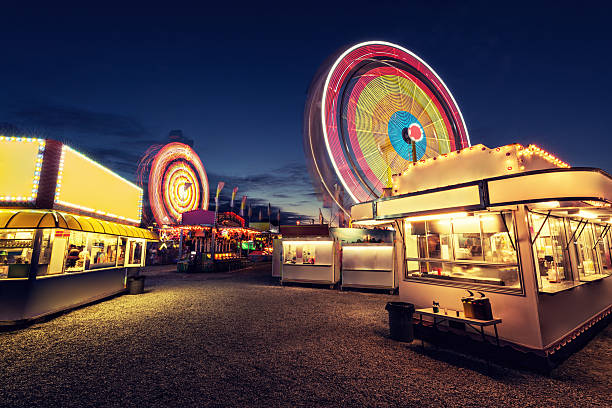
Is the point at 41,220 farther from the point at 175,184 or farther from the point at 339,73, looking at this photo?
the point at 175,184

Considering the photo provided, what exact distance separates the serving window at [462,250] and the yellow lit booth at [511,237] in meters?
0.02

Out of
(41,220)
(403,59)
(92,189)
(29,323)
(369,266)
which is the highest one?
(403,59)

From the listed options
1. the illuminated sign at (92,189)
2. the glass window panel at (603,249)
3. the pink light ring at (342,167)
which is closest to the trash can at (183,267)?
the illuminated sign at (92,189)

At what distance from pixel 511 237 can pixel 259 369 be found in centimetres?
544

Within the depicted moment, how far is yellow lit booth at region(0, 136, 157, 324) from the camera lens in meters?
7.25

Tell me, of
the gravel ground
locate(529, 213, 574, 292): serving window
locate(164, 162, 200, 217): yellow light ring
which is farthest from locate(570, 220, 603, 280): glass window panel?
locate(164, 162, 200, 217): yellow light ring

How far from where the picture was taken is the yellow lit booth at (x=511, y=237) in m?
4.54

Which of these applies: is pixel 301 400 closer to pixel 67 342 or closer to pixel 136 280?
pixel 67 342

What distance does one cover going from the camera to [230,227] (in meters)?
28.1

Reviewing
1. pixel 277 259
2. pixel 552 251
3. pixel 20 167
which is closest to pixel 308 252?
pixel 277 259

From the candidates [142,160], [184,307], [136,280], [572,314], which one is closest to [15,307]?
[184,307]

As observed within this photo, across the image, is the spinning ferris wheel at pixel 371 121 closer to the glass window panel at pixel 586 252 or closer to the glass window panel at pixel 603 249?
the glass window panel at pixel 586 252

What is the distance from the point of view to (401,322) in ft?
19.1

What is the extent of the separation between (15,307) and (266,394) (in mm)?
8163
